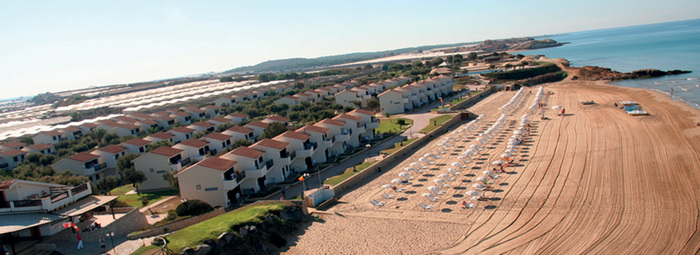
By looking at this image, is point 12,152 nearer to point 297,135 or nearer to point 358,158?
point 297,135

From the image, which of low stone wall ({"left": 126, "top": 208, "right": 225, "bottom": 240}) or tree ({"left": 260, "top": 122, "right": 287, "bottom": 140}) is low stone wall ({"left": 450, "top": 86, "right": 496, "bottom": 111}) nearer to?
tree ({"left": 260, "top": 122, "right": 287, "bottom": 140})

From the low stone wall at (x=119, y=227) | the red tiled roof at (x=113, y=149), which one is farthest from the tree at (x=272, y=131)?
the low stone wall at (x=119, y=227)

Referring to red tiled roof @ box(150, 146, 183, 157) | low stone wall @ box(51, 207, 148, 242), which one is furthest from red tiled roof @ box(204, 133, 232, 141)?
low stone wall @ box(51, 207, 148, 242)

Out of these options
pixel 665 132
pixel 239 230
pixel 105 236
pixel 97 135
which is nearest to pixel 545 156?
pixel 665 132

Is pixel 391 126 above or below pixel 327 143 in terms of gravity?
below

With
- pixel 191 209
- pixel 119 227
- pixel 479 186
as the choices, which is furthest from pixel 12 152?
pixel 479 186

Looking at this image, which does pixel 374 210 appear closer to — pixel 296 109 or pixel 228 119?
pixel 228 119

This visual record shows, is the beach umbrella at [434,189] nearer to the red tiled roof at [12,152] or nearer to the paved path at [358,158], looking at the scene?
the paved path at [358,158]
